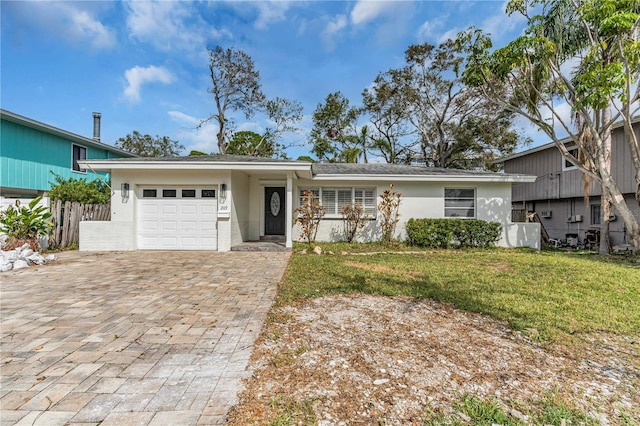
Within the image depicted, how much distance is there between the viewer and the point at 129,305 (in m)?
4.34

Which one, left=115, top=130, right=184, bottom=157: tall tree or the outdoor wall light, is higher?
left=115, top=130, right=184, bottom=157: tall tree

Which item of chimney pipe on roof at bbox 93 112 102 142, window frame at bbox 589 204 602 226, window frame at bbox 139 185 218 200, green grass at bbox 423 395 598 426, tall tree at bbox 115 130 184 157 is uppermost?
tall tree at bbox 115 130 184 157

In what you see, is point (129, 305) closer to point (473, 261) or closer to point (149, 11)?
point (473, 261)

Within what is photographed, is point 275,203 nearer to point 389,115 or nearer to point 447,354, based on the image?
point 447,354

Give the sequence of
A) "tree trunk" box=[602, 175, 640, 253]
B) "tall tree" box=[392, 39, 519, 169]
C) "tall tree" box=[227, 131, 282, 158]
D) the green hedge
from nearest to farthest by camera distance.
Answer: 1. "tree trunk" box=[602, 175, 640, 253]
2. the green hedge
3. "tall tree" box=[392, 39, 519, 169]
4. "tall tree" box=[227, 131, 282, 158]

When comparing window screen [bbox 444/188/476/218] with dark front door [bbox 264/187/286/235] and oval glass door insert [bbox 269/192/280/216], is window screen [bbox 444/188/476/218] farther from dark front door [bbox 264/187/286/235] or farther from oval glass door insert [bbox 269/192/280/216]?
oval glass door insert [bbox 269/192/280/216]

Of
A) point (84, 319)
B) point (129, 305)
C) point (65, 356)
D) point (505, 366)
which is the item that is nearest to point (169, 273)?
point (129, 305)

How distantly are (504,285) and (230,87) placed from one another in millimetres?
23604

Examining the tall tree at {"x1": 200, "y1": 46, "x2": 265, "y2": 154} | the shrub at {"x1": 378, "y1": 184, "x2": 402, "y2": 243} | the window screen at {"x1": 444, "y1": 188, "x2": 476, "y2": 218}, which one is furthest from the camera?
the tall tree at {"x1": 200, "y1": 46, "x2": 265, "y2": 154}

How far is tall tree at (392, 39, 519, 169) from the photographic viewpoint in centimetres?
1995

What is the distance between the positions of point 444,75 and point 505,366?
844 inches

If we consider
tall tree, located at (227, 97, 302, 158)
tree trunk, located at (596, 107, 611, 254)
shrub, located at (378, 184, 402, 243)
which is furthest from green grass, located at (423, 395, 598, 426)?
tall tree, located at (227, 97, 302, 158)

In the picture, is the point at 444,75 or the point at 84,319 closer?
the point at 84,319

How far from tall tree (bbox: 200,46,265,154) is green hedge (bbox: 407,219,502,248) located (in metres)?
18.8
